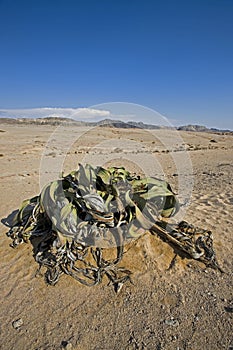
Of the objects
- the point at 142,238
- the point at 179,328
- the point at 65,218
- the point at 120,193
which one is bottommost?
the point at 179,328

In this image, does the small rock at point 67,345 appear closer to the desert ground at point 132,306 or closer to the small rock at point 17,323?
the desert ground at point 132,306

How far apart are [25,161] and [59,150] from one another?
468 cm

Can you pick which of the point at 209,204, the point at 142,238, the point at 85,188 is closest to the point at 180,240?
the point at 142,238

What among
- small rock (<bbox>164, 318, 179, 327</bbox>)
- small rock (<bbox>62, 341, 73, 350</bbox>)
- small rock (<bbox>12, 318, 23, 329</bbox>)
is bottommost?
small rock (<bbox>12, 318, 23, 329</bbox>)

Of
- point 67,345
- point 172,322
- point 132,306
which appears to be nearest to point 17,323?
point 67,345

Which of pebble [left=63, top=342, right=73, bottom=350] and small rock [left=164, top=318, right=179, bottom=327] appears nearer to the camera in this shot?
pebble [left=63, top=342, right=73, bottom=350]

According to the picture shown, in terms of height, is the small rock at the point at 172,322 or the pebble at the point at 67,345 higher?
the small rock at the point at 172,322

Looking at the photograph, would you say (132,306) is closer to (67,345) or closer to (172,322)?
(172,322)

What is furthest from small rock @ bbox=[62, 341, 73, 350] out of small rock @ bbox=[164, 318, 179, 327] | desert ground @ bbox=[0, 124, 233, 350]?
small rock @ bbox=[164, 318, 179, 327]

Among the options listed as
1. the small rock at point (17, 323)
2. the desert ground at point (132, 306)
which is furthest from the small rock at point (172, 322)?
the small rock at point (17, 323)

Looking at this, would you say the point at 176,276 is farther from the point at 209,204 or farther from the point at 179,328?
the point at 209,204

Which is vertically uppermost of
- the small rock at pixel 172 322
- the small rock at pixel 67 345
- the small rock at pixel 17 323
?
the small rock at pixel 172 322

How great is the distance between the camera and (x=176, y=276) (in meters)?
2.91

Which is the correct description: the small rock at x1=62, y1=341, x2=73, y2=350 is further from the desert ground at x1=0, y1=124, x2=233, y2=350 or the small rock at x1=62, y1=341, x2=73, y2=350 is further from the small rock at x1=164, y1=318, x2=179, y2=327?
the small rock at x1=164, y1=318, x2=179, y2=327
